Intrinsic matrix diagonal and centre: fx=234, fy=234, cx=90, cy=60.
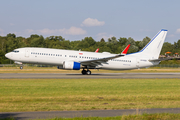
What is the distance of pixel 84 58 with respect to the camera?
1609 inches

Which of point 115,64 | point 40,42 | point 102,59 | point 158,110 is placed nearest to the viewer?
point 158,110

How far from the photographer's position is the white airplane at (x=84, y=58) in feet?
128

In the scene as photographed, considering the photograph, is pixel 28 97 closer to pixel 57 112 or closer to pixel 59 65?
pixel 57 112

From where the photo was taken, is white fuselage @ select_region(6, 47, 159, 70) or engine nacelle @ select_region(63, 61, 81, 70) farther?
white fuselage @ select_region(6, 47, 159, 70)

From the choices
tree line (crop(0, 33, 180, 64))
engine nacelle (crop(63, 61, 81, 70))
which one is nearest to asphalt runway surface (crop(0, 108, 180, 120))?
engine nacelle (crop(63, 61, 81, 70))

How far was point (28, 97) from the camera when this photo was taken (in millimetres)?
17062

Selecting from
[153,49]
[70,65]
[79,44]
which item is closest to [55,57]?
[70,65]

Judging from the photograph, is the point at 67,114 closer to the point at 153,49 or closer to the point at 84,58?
the point at 84,58

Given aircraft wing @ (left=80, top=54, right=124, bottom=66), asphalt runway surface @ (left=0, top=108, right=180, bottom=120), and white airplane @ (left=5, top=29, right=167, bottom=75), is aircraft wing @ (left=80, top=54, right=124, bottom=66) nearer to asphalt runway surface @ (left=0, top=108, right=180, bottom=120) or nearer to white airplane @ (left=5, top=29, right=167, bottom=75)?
white airplane @ (left=5, top=29, right=167, bottom=75)

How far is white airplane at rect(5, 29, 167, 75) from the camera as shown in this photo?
3888cm

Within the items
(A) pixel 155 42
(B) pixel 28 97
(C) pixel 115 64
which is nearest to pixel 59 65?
(C) pixel 115 64

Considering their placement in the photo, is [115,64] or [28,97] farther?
[115,64]

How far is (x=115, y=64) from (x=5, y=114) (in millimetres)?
31835

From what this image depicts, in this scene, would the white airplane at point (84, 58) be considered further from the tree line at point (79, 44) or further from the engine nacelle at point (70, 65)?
the tree line at point (79, 44)
